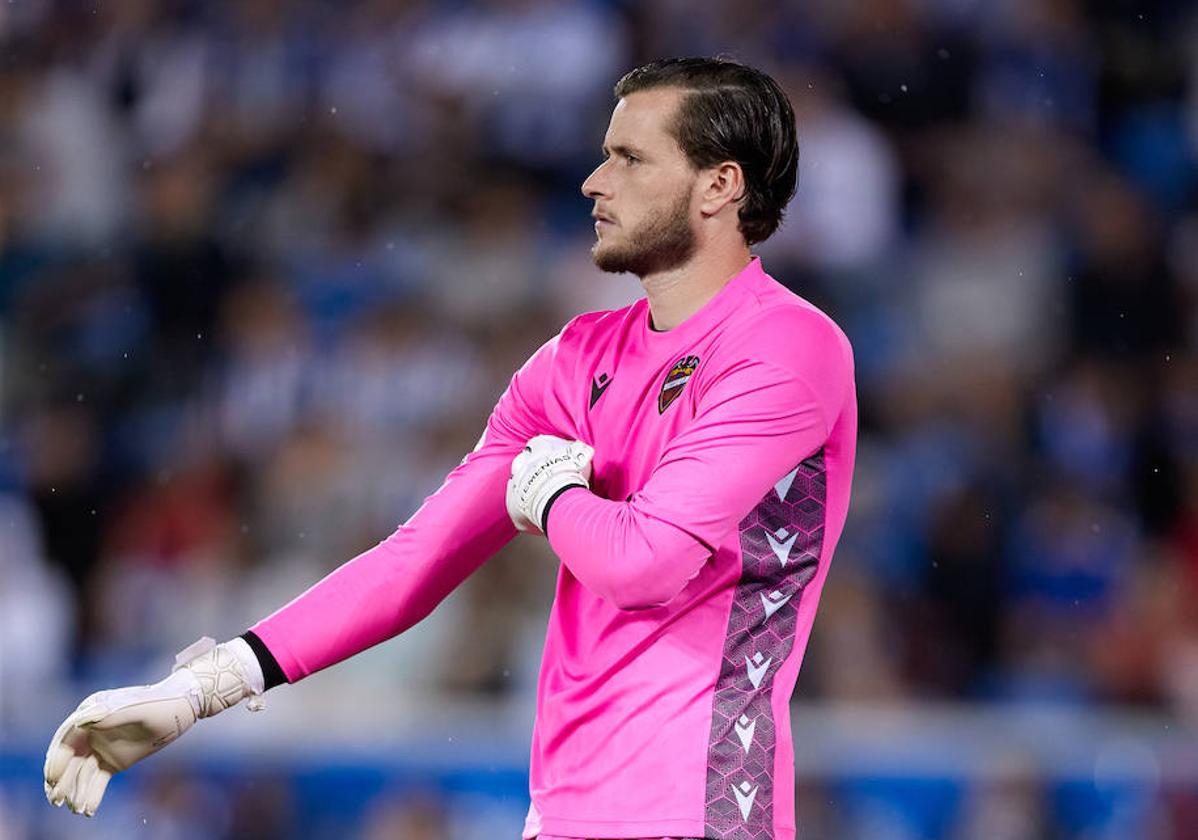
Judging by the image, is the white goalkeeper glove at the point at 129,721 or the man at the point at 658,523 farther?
the white goalkeeper glove at the point at 129,721

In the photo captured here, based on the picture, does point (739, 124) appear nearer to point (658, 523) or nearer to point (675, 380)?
point (675, 380)

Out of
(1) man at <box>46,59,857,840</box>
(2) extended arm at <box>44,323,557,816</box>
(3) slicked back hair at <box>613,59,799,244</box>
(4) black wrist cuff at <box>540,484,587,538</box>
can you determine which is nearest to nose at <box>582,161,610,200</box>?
(1) man at <box>46,59,857,840</box>

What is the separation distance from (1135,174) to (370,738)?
4.17m

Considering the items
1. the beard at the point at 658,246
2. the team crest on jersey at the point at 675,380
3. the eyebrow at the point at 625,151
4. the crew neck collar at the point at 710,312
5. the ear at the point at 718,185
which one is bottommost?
the team crest on jersey at the point at 675,380

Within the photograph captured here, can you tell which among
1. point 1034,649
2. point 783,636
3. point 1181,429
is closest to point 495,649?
point 1034,649

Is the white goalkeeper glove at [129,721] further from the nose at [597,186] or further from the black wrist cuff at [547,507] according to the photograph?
the nose at [597,186]

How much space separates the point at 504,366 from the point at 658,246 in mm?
4529

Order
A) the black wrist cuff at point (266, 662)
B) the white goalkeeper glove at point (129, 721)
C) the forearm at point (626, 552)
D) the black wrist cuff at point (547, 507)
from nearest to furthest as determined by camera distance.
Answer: the forearm at point (626, 552) < the black wrist cuff at point (547, 507) < the white goalkeeper glove at point (129, 721) < the black wrist cuff at point (266, 662)

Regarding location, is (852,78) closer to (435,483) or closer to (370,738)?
(435,483)

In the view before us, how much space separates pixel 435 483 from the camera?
294 inches

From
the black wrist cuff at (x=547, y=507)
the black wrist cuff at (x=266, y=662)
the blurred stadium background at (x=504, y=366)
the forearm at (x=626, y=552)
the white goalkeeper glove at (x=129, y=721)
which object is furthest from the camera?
the blurred stadium background at (x=504, y=366)

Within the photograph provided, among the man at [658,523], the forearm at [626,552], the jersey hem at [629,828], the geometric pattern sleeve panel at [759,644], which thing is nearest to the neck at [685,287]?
the man at [658,523]

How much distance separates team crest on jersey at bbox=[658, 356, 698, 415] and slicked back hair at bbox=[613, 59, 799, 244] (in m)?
0.32

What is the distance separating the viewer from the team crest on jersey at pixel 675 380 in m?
3.07
